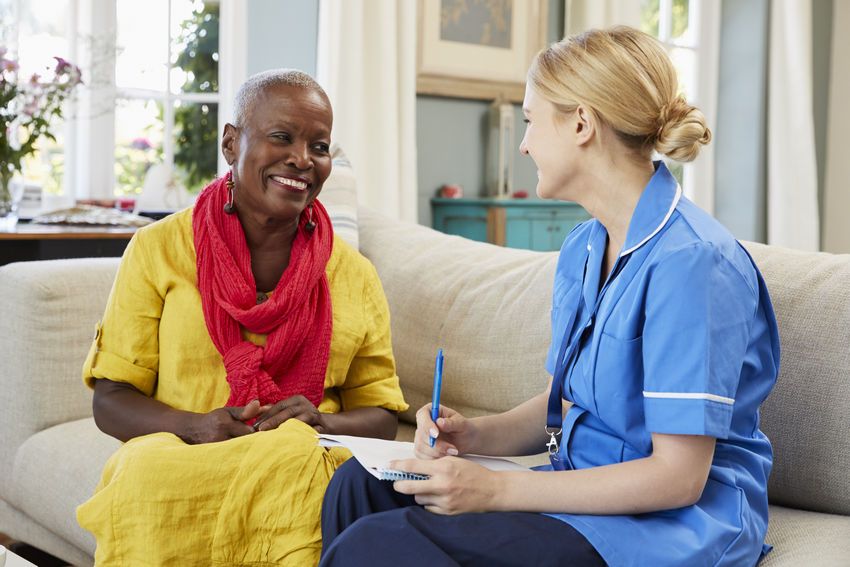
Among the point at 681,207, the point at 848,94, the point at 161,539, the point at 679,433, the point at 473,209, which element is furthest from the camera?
the point at 848,94

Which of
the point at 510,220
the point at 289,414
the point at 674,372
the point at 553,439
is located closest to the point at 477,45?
the point at 510,220

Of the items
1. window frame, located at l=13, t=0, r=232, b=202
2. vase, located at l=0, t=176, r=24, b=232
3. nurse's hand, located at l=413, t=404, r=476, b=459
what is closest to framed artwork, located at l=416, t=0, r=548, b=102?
window frame, located at l=13, t=0, r=232, b=202

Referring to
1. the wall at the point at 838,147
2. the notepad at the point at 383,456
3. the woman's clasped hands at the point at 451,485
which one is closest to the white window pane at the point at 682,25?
the wall at the point at 838,147

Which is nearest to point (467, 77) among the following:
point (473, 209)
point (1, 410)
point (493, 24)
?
point (493, 24)

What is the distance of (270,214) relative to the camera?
1754mm

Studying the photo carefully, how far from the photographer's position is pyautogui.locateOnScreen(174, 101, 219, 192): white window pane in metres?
4.04

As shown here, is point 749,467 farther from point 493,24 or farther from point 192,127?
point 493,24

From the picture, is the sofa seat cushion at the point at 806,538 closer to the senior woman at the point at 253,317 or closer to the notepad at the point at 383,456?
the notepad at the point at 383,456

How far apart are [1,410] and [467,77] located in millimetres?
2938

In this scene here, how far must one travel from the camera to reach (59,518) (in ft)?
6.42

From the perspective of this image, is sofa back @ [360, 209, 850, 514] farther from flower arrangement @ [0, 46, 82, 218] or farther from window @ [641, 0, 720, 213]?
window @ [641, 0, 720, 213]

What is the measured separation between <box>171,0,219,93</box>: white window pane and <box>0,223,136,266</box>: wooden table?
1235 millimetres

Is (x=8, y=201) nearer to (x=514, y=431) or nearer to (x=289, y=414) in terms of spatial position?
(x=289, y=414)

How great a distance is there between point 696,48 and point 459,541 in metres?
5.33
